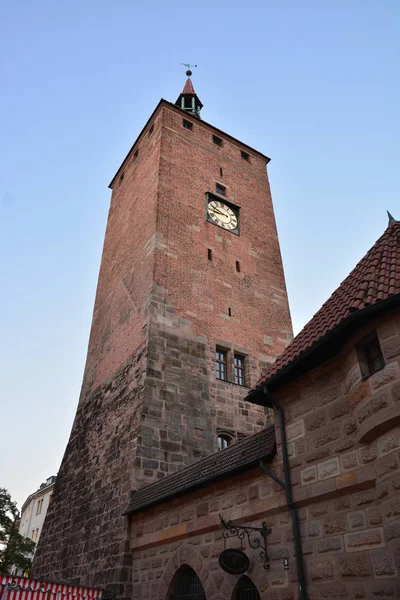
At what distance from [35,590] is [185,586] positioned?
2.74 metres

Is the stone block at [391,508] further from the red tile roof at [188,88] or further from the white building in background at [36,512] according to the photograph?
the white building in background at [36,512]

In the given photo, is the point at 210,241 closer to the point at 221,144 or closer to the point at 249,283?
the point at 249,283

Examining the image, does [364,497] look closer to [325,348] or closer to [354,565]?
[354,565]

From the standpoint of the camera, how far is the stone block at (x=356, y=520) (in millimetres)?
6348

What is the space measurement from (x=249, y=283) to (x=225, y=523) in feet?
39.3

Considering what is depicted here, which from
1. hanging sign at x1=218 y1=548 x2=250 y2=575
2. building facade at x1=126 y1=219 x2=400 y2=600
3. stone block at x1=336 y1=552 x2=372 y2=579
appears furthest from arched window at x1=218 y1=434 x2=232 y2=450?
stone block at x1=336 y1=552 x2=372 y2=579

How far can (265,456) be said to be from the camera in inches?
312

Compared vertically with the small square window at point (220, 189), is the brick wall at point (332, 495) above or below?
below

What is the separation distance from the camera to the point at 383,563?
5.93 meters

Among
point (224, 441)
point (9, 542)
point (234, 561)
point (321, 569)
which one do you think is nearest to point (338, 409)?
point (321, 569)

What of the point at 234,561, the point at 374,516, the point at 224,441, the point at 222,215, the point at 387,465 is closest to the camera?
the point at 387,465

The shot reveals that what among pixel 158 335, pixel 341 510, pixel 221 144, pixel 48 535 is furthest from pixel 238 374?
pixel 221 144

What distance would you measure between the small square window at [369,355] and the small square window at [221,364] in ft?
29.7

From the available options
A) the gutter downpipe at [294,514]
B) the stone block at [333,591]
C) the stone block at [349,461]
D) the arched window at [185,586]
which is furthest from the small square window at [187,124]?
the stone block at [333,591]
